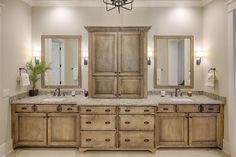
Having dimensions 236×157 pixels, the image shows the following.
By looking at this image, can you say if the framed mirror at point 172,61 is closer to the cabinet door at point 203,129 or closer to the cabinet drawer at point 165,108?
the cabinet drawer at point 165,108

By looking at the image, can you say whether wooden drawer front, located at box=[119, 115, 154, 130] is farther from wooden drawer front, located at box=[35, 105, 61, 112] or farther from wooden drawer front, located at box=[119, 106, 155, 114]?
wooden drawer front, located at box=[35, 105, 61, 112]

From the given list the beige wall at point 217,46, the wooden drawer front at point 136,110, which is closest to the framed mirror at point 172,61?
the beige wall at point 217,46

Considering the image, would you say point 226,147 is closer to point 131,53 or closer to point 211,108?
point 211,108

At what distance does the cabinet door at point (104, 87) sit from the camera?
5223 millimetres

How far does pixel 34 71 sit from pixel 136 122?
2.53 m

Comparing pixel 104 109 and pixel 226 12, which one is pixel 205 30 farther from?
pixel 104 109

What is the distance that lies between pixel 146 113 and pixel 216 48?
1960 mm

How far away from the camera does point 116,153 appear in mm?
4656

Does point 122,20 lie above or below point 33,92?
above

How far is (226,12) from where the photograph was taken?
4.61 meters

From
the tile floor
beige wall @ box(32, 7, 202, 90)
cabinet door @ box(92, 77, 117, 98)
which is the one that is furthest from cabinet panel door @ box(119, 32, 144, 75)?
the tile floor

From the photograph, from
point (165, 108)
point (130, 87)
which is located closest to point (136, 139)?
point (165, 108)

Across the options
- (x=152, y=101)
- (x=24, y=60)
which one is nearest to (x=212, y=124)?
(x=152, y=101)

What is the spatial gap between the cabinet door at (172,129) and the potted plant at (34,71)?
2775 mm
